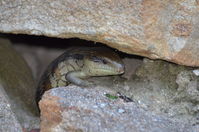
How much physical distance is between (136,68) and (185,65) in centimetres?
52

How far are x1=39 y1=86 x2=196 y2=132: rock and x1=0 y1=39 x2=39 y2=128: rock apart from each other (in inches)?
33.3

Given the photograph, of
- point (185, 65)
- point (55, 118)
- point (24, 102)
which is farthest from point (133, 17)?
point (24, 102)

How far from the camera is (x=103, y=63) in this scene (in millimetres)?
3979

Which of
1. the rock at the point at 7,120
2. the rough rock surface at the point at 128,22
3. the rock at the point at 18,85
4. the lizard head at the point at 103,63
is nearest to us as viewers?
the rough rock surface at the point at 128,22

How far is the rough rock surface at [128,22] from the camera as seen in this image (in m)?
3.36

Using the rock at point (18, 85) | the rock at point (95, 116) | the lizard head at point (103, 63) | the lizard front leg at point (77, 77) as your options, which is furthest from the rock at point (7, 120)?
the lizard head at point (103, 63)

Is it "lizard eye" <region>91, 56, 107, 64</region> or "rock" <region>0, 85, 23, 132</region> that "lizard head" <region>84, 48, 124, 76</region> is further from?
"rock" <region>0, 85, 23, 132</region>

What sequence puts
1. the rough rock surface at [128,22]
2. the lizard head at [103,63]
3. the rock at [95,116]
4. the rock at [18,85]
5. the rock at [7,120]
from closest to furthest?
the rock at [95,116], the rough rock surface at [128,22], the rock at [7,120], the lizard head at [103,63], the rock at [18,85]

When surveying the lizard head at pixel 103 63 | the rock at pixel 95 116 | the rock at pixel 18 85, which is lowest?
the rock at pixel 18 85

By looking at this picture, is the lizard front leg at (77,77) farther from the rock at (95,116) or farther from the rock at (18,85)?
the rock at (18,85)

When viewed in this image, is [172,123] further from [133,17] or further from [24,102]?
[24,102]

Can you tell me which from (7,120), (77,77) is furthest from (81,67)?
(7,120)

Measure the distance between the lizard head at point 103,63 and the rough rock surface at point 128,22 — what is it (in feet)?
0.98

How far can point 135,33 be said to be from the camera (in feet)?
11.2
